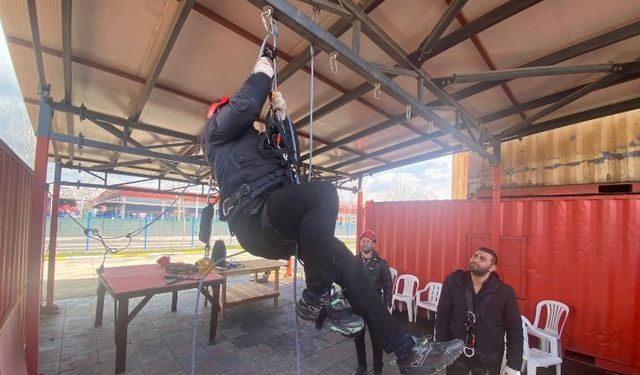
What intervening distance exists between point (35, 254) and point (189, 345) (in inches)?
100

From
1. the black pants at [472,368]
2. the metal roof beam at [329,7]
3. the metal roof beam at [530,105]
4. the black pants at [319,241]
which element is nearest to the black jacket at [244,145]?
the black pants at [319,241]

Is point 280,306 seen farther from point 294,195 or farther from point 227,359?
point 294,195

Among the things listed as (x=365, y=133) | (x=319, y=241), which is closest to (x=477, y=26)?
(x=319, y=241)

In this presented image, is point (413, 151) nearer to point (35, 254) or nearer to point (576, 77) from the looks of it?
point (576, 77)

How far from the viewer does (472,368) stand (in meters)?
2.98

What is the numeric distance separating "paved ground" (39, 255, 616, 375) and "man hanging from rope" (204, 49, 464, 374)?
2897 millimetres

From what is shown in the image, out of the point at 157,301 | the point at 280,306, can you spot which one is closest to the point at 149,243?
the point at 157,301

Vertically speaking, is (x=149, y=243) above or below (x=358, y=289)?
below

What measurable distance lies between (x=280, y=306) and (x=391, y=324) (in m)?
5.75

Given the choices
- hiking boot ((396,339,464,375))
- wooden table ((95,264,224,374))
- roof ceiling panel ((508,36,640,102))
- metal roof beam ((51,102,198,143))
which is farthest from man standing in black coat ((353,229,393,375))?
metal roof beam ((51,102,198,143))

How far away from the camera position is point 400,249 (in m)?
7.27

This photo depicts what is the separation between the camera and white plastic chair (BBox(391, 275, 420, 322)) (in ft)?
20.4

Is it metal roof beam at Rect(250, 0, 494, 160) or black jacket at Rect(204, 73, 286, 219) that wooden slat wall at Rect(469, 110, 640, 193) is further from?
black jacket at Rect(204, 73, 286, 219)

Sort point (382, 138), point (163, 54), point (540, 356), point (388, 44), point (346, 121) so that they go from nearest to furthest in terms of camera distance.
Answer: point (388, 44)
point (163, 54)
point (540, 356)
point (346, 121)
point (382, 138)
